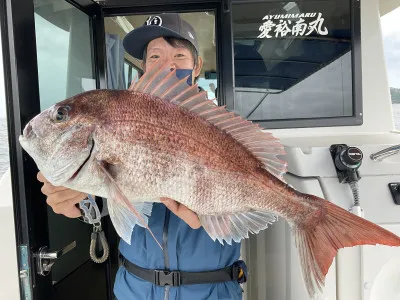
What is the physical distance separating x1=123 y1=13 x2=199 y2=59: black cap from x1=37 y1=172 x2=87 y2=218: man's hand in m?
0.80

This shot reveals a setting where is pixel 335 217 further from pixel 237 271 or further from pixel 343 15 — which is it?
pixel 343 15

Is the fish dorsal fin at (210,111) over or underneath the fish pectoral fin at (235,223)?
over

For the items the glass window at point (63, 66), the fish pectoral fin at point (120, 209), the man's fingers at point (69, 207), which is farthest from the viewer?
the glass window at point (63, 66)

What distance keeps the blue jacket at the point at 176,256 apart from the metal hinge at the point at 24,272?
0.46 meters

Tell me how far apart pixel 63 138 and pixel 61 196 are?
0.29 meters

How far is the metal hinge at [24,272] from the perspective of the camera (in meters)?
1.52

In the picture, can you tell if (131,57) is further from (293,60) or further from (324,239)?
(324,239)

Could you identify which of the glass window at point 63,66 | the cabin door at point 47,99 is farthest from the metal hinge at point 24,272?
the glass window at point 63,66

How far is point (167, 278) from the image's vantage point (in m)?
1.39

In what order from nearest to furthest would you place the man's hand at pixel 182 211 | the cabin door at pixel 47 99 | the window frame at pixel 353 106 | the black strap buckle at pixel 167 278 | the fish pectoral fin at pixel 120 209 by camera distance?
the fish pectoral fin at pixel 120 209, the man's hand at pixel 182 211, the black strap buckle at pixel 167 278, the cabin door at pixel 47 99, the window frame at pixel 353 106

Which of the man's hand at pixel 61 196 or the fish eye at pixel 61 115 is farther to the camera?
the man's hand at pixel 61 196

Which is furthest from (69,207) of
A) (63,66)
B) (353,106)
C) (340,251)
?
(353,106)

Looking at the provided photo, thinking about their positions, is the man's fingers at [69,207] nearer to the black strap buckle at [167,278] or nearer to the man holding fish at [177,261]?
the man holding fish at [177,261]

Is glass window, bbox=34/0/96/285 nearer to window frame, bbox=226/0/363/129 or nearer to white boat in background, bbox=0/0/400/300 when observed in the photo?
white boat in background, bbox=0/0/400/300
